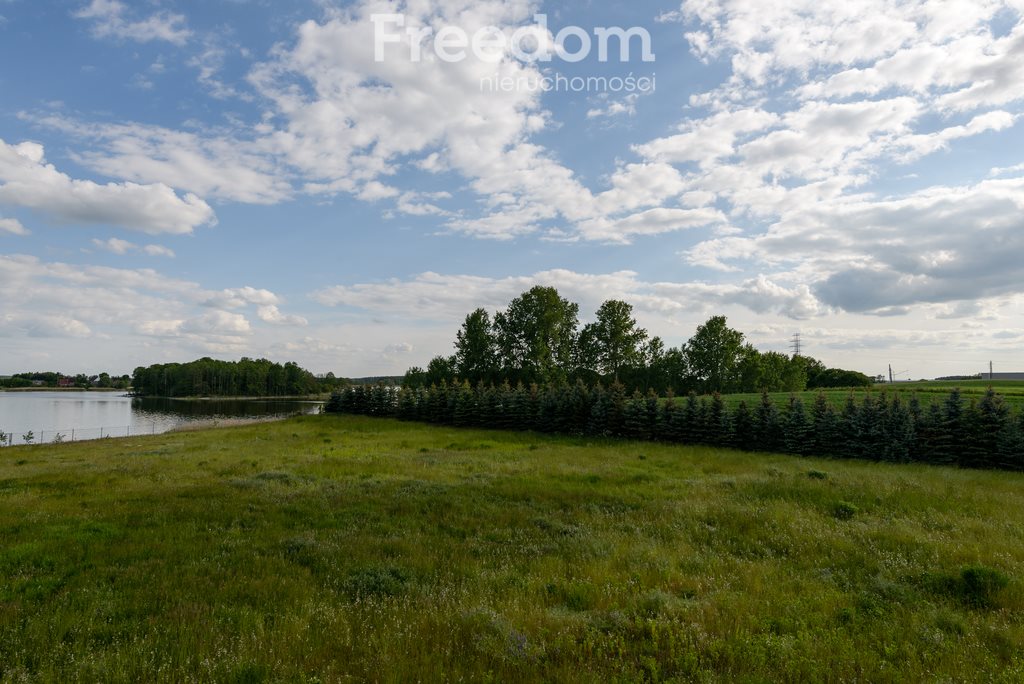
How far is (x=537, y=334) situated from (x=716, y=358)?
1231 inches

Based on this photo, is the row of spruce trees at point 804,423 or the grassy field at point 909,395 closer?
the row of spruce trees at point 804,423

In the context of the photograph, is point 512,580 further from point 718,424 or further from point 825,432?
point 718,424

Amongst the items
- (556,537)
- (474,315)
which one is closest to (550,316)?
(474,315)

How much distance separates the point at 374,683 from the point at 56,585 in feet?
20.5

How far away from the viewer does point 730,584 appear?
7.63 metres

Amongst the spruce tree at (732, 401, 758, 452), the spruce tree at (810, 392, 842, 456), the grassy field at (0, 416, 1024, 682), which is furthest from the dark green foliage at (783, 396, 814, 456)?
the grassy field at (0, 416, 1024, 682)

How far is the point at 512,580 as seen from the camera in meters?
7.78

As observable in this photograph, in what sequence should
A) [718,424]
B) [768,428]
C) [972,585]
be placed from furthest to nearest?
1. [718,424]
2. [768,428]
3. [972,585]

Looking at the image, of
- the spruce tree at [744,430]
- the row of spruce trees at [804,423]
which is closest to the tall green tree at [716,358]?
the row of spruce trees at [804,423]

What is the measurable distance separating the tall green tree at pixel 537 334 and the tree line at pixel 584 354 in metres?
0.14

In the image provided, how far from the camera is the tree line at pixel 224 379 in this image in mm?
182250

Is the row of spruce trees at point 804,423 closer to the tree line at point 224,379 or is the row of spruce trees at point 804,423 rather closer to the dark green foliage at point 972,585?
the dark green foliage at point 972,585

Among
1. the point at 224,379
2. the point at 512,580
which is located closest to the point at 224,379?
the point at 224,379

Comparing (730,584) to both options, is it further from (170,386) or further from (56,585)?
(170,386)
